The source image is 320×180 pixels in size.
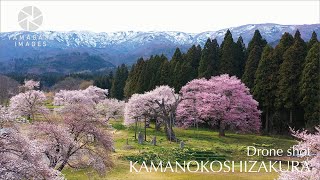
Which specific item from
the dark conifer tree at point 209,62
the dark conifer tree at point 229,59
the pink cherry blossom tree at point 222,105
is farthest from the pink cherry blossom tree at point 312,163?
the dark conifer tree at point 209,62

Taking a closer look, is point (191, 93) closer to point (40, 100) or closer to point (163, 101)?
point (163, 101)

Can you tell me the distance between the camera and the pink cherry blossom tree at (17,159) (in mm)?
Answer: 10727

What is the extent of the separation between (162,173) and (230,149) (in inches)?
339

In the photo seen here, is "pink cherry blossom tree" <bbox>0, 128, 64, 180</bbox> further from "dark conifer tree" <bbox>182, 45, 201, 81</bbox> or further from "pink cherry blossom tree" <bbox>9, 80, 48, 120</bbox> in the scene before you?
"dark conifer tree" <bbox>182, 45, 201, 81</bbox>

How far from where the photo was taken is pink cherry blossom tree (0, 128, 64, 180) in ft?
35.2

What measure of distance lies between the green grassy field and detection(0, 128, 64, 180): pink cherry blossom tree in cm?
952

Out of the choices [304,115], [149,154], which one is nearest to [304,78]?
[304,115]

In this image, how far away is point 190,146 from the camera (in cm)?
3017

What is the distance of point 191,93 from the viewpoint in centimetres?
3931

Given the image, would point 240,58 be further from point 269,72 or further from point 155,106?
point 155,106

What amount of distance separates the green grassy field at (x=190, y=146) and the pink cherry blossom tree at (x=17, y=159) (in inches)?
375

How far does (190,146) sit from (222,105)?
8.02 meters

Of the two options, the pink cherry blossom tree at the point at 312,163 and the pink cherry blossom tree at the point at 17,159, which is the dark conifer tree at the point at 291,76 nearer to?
the pink cherry blossom tree at the point at 312,163

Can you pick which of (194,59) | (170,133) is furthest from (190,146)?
(194,59)
